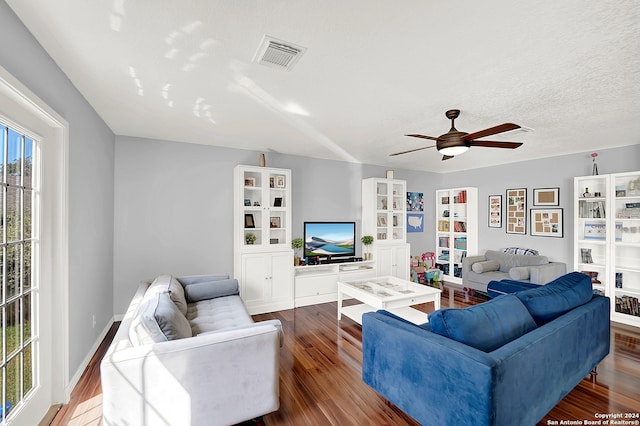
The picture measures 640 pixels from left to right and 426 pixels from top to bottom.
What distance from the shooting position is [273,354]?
191 centimetres

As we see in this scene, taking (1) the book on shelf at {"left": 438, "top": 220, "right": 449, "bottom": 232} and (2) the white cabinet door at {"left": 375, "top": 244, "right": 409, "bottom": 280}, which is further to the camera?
(1) the book on shelf at {"left": 438, "top": 220, "right": 449, "bottom": 232}

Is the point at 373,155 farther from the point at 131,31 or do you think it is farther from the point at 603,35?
the point at 131,31

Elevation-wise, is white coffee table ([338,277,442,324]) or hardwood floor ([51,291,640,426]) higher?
white coffee table ([338,277,442,324])

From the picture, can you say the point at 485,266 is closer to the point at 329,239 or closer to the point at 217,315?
the point at 329,239

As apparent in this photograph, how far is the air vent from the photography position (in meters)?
1.75

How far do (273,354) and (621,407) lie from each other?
8.56ft

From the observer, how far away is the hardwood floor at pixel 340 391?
2006 mm

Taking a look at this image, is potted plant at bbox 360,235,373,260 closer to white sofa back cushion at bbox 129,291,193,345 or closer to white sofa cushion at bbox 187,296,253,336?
white sofa cushion at bbox 187,296,253,336

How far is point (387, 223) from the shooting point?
5.43 m

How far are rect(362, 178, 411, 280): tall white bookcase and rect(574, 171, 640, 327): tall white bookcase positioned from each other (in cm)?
256

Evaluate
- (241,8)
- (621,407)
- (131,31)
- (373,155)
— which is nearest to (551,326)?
(621,407)

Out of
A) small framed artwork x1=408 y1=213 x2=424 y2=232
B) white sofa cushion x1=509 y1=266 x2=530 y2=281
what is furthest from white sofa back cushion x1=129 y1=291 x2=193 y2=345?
small framed artwork x1=408 y1=213 x2=424 y2=232

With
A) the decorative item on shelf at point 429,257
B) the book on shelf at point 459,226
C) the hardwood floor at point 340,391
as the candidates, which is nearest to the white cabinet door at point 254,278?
the hardwood floor at point 340,391

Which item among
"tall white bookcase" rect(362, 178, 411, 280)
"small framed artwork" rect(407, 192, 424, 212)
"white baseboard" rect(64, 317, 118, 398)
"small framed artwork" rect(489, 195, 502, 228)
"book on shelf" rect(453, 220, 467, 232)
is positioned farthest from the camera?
"small framed artwork" rect(407, 192, 424, 212)
